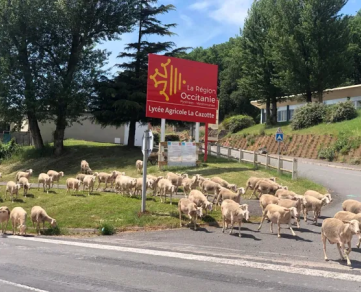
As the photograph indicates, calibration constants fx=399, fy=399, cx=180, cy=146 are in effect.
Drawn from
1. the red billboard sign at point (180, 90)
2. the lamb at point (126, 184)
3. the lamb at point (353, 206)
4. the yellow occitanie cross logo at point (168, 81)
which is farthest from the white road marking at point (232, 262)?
the yellow occitanie cross logo at point (168, 81)

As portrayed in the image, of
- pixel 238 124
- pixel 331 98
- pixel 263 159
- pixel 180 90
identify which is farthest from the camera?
pixel 238 124

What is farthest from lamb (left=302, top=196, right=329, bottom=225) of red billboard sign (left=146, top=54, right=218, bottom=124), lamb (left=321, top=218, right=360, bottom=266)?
red billboard sign (left=146, top=54, right=218, bottom=124)

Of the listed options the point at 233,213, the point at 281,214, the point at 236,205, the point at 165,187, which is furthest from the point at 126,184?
the point at 281,214

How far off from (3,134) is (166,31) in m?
27.6

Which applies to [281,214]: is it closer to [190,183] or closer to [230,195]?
[230,195]

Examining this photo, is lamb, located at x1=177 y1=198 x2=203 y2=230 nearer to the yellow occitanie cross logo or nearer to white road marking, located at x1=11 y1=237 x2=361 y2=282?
white road marking, located at x1=11 y1=237 x2=361 y2=282

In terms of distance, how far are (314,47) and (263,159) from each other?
91.3 ft

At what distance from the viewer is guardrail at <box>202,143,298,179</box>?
83.9 ft

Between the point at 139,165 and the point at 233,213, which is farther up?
the point at 139,165

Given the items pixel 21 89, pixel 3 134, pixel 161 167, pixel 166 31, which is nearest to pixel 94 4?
pixel 166 31

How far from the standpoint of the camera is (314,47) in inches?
1964

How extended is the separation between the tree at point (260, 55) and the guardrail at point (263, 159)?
97.2 feet

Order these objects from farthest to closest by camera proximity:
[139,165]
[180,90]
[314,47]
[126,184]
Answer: [314,47], [180,90], [139,165], [126,184]

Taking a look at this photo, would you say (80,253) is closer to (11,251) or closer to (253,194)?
(11,251)
